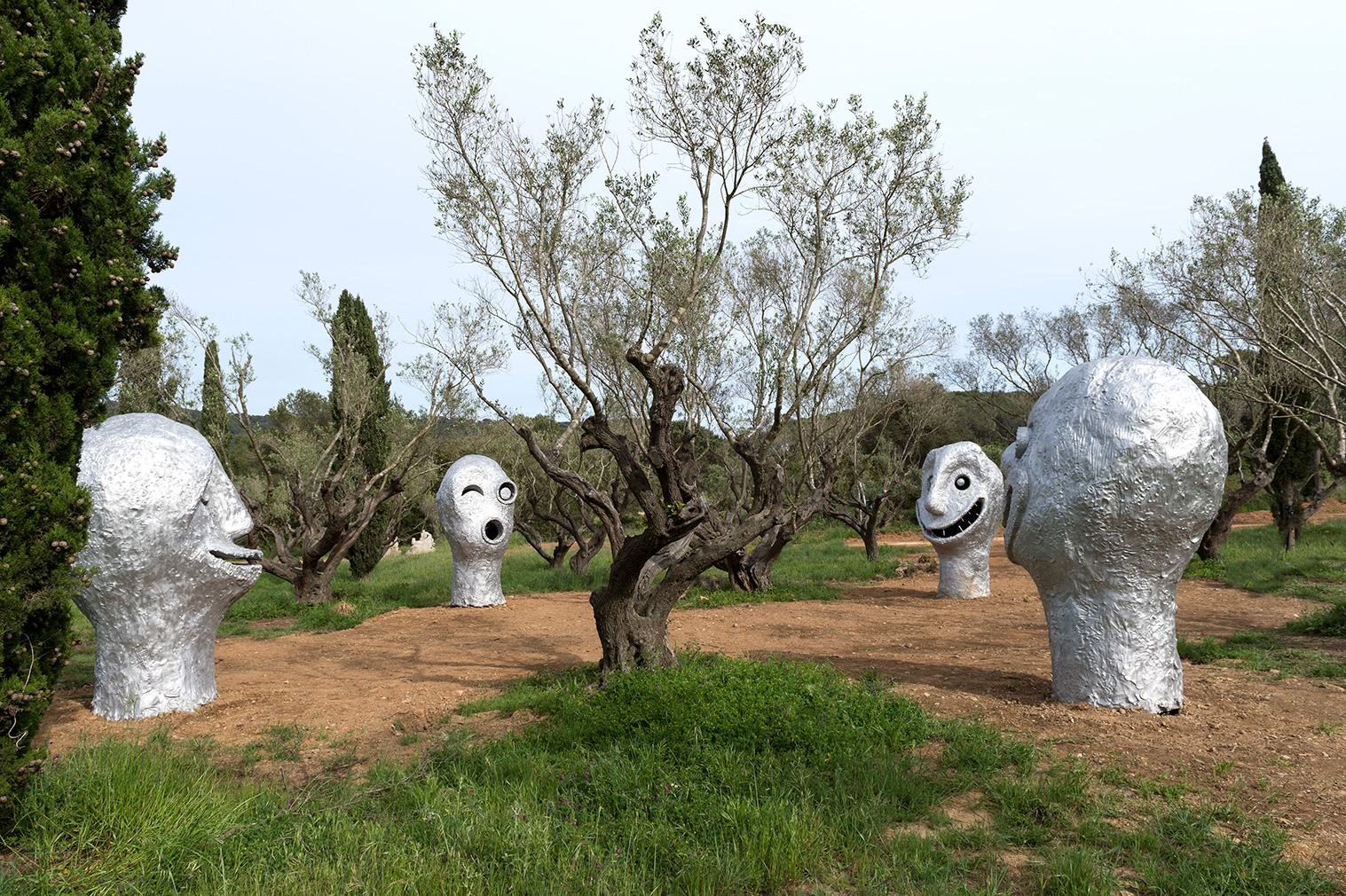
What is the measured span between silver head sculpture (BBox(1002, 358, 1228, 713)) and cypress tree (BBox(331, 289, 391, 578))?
530 inches

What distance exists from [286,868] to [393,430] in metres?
16.5

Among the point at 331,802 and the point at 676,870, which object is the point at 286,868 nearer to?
the point at 331,802

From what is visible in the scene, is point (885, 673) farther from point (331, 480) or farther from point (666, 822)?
point (331, 480)

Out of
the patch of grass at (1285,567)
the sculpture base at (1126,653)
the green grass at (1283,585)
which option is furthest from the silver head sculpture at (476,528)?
the patch of grass at (1285,567)

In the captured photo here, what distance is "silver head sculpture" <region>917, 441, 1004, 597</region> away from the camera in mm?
12797

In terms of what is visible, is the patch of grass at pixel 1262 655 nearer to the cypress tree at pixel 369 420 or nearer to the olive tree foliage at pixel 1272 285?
the olive tree foliage at pixel 1272 285

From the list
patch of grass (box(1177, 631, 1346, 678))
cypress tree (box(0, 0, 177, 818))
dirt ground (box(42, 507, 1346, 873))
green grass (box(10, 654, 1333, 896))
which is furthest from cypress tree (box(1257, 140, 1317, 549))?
cypress tree (box(0, 0, 177, 818))

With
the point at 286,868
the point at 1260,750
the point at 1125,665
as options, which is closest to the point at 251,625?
the point at 286,868

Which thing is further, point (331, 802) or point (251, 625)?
point (251, 625)

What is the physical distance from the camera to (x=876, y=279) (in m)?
11.5

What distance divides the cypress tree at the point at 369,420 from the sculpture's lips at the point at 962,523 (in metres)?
11.3

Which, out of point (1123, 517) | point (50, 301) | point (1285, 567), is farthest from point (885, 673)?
point (1285, 567)

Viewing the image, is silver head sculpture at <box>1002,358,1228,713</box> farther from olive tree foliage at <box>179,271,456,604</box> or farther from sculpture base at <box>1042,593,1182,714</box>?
olive tree foliage at <box>179,271,456,604</box>

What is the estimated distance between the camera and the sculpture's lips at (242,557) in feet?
21.9
